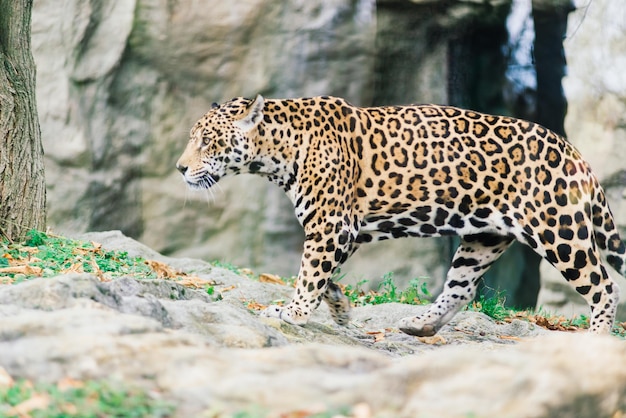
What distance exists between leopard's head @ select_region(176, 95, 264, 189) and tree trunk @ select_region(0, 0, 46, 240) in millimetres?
1643

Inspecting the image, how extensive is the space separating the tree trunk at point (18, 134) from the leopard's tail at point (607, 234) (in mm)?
5063

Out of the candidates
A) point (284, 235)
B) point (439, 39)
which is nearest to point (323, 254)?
point (284, 235)

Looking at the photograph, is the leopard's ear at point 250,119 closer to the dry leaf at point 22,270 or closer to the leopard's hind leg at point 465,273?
the dry leaf at point 22,270

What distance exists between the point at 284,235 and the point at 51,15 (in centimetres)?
449

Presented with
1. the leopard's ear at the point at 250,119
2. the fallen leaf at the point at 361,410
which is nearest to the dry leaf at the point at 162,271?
the leopard's ear at the point at 250,119

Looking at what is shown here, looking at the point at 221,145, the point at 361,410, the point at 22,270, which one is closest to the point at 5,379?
the point at 361,410

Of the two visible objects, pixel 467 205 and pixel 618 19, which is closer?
pixel 467 205

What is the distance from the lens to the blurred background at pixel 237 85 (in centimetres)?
1181

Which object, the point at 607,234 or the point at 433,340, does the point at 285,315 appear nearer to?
the point at 433,340

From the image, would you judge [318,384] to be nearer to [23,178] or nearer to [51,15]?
[23,178]

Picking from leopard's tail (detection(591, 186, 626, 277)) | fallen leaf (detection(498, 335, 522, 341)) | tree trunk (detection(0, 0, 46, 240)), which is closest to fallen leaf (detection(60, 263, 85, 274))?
tree trunk (detection(0, 0, 46, 240))

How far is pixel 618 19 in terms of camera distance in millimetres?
12266

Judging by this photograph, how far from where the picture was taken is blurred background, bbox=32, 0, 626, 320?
11.8 metres

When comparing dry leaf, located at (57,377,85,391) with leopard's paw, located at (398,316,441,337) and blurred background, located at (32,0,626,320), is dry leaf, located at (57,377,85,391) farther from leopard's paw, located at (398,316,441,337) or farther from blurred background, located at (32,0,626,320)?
blurred background, located at (32,0,626,320)
